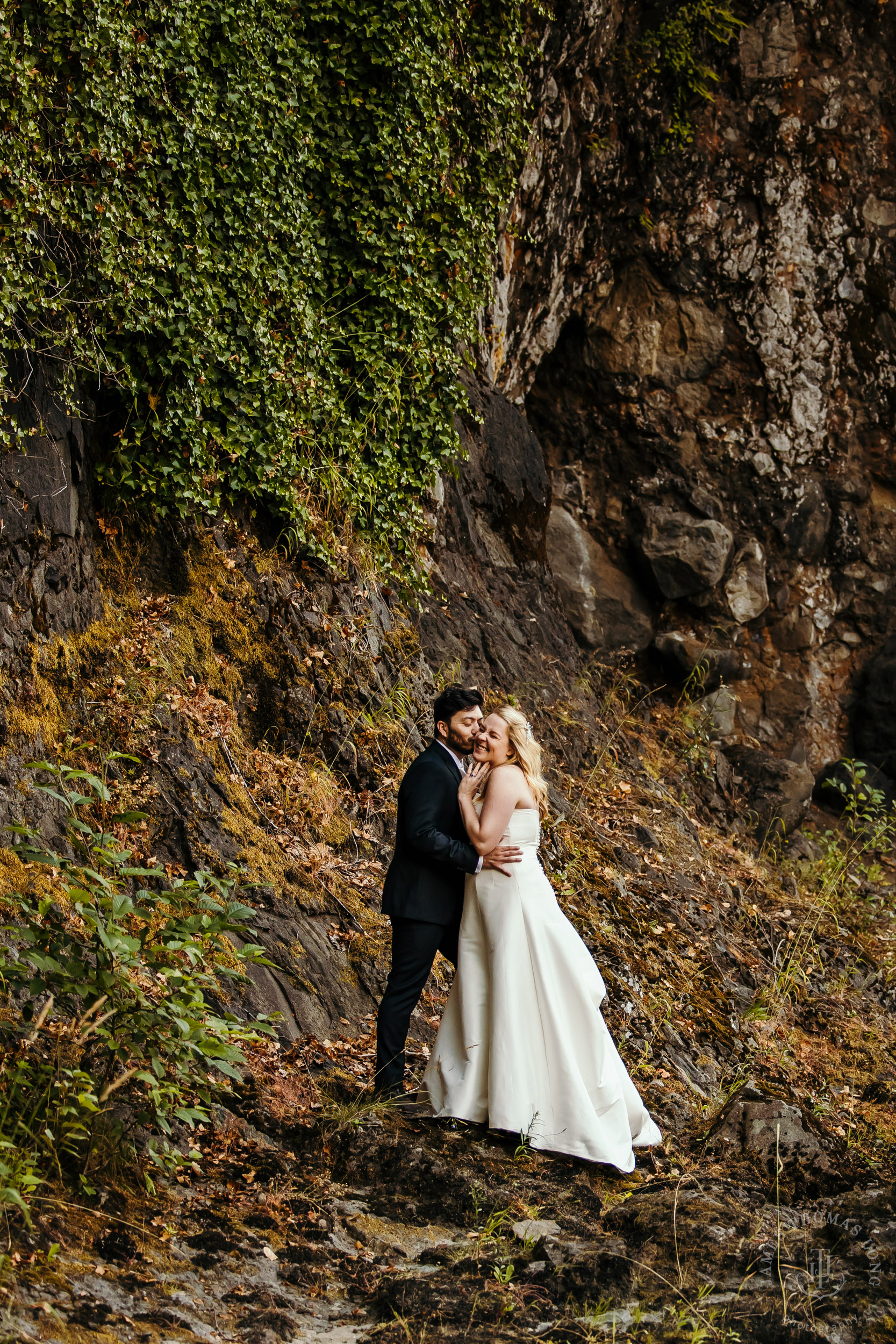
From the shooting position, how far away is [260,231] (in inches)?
279

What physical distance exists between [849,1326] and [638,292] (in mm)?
12129

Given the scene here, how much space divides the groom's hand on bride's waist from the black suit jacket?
8cm

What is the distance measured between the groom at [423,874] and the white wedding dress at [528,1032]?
0.14m

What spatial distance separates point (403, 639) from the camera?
8516 millimetres

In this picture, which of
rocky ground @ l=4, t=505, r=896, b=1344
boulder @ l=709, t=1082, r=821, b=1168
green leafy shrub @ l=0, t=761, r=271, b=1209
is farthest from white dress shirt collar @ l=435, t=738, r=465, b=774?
boulder @ l=709, t=1082, r=821, b=1168

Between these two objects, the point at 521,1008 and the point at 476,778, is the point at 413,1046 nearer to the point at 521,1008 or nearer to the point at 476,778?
the point at 521,1008

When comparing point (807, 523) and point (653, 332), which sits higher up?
point (653, 332)

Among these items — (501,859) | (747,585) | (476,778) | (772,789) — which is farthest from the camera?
(747,585)

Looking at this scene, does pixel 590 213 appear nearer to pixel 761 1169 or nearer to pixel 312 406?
pixel 312 406

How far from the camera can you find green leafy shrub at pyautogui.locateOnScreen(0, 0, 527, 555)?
5.56 m

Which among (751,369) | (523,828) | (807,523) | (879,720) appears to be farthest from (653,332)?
(523,828)

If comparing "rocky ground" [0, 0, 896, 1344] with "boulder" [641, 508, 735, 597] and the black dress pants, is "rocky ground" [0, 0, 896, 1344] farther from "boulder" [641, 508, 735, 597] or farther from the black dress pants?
the black dress pants

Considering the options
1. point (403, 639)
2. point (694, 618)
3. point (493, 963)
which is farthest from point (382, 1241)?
point (694, 618)

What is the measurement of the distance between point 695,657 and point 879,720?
2.82 metres
